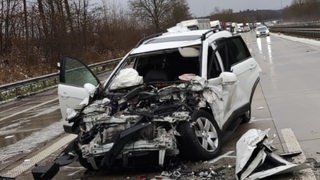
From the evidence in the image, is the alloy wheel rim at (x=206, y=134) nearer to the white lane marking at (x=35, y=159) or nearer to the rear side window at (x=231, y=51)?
the rear side window at (x=231, y=51)

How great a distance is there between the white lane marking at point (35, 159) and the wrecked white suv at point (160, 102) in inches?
35.8

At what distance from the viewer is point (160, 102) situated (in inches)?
263

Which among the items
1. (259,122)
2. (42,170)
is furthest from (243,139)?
(259,122)

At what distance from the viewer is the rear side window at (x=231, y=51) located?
8.30 m

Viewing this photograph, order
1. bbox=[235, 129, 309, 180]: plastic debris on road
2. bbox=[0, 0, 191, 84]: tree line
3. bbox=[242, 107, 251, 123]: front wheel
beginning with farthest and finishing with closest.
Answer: bbox=[0, 0, 191, 84]: tree line, bbox=[242, 107, 251, 123]: front wheel, bbox=[235, 129, 309, 180]: plastic debris on road

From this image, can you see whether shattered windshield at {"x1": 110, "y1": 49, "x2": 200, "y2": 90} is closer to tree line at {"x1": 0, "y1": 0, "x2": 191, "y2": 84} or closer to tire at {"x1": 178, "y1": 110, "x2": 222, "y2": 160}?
tire at {"x1": 178, "y1": 110, "x2": 222, "y2": 160}

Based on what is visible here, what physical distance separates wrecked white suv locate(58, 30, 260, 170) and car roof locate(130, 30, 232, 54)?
0.02m

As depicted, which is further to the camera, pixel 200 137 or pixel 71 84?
pixel 71 84

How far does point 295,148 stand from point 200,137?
1.35m

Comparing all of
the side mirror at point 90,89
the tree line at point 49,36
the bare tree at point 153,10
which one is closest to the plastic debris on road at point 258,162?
the side mirror at point 90,89

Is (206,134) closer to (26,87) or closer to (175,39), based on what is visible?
(175,39)

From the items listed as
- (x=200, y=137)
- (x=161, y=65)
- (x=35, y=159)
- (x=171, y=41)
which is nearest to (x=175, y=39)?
(x=171, y=41)

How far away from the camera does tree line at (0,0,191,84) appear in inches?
1168

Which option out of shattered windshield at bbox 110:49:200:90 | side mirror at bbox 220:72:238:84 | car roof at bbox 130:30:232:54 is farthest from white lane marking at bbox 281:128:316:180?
car roof at bbox 130:30:232:54
